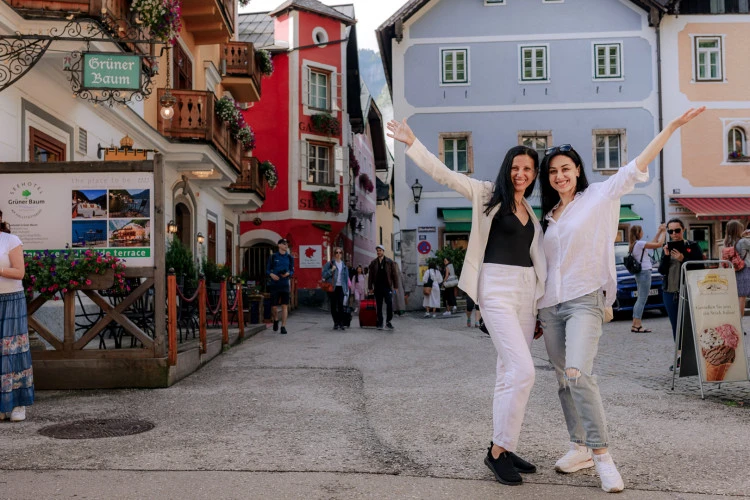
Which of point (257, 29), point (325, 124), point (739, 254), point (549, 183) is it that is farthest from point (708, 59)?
point (549, 183)

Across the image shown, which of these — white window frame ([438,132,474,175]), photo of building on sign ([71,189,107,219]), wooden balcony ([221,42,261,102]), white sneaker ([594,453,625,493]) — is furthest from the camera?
white window frame ([438,132,474,175])

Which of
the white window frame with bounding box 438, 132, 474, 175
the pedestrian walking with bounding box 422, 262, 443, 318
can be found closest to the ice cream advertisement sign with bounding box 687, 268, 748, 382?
the pedestrian walking with bounding box 422, 262, 443, 318

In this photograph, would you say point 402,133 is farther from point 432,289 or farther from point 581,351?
point 432,289

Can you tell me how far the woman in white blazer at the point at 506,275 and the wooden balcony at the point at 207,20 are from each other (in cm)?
1448

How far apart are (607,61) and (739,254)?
2087 centimetres

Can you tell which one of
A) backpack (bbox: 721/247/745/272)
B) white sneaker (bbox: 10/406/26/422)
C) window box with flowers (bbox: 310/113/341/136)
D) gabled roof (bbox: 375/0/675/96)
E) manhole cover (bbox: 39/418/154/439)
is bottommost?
manhole cover (bbox: 39/418/154/439)

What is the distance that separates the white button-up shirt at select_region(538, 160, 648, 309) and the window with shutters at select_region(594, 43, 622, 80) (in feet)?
85.4

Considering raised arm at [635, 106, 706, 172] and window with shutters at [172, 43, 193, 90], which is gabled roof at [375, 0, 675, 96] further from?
raised arm at [635, 106, 706, 172]

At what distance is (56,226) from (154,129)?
27.3 ft

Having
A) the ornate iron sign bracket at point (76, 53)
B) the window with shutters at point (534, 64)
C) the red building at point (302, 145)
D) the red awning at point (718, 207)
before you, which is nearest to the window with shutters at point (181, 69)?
the ornate iron sign bracket at point (76, 53)

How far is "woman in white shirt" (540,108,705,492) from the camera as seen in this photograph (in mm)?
4391

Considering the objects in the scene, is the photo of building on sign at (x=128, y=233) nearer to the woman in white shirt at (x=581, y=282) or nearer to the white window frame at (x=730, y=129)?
the woman in white shirt at (x=581, y=282)

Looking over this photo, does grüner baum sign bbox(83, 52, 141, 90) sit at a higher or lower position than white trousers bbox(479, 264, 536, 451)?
higher

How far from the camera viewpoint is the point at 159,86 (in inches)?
675
